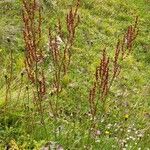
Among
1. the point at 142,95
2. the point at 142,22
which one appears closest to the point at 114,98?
the point at 142,95

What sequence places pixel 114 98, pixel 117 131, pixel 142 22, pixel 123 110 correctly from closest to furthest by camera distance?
pixel 117 131, pixel 123 110, pixel 114 98, pixel 142 22

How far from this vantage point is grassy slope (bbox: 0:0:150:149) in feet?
20.6

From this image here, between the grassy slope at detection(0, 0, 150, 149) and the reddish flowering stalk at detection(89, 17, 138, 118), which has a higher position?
the reddish flowering stalk at detection(89, 17, 138, 118)

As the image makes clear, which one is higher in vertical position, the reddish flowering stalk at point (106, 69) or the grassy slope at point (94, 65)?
the reddish flowering stalk at point (106, 69)

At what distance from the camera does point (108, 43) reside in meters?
11.3

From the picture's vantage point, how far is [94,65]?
1001 centimetres

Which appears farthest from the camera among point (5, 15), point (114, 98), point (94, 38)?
point (94, 38)

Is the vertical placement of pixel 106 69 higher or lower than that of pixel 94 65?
higher

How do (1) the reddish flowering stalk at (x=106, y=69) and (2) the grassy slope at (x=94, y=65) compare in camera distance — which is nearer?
(1) the reddish flowering stalk at (x=106, y=69)

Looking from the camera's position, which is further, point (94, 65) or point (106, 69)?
point (94, 65)

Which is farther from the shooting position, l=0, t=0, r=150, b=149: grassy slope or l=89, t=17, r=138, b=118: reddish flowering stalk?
l=0, t=0, r=150, b=149: grassy slope

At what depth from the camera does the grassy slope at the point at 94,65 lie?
247 inches

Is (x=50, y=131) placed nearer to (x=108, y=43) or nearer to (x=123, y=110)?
(x=123, y=110)

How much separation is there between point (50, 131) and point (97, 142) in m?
0.63
